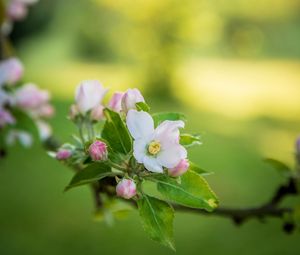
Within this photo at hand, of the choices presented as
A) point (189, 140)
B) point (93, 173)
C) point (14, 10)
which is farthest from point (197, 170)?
point (14, 10)

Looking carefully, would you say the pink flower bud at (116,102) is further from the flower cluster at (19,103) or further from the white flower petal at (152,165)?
the flower cluster at (19,103)

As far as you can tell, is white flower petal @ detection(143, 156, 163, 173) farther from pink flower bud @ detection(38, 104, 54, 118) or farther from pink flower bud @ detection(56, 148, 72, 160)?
pink flower bud @ detection(38, 104, 54, 118)

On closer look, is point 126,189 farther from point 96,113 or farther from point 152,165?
point 96,113

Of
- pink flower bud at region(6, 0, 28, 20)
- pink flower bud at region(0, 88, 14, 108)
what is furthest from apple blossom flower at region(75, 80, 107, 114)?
pink flower bud at region(6, 0, 28, 20)

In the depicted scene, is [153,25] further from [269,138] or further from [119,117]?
[119,117]

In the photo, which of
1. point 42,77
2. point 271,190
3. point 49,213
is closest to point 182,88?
point 42,77

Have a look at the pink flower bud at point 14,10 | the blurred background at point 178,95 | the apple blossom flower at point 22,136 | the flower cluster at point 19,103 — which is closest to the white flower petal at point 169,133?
the blurred background at point 178,95
